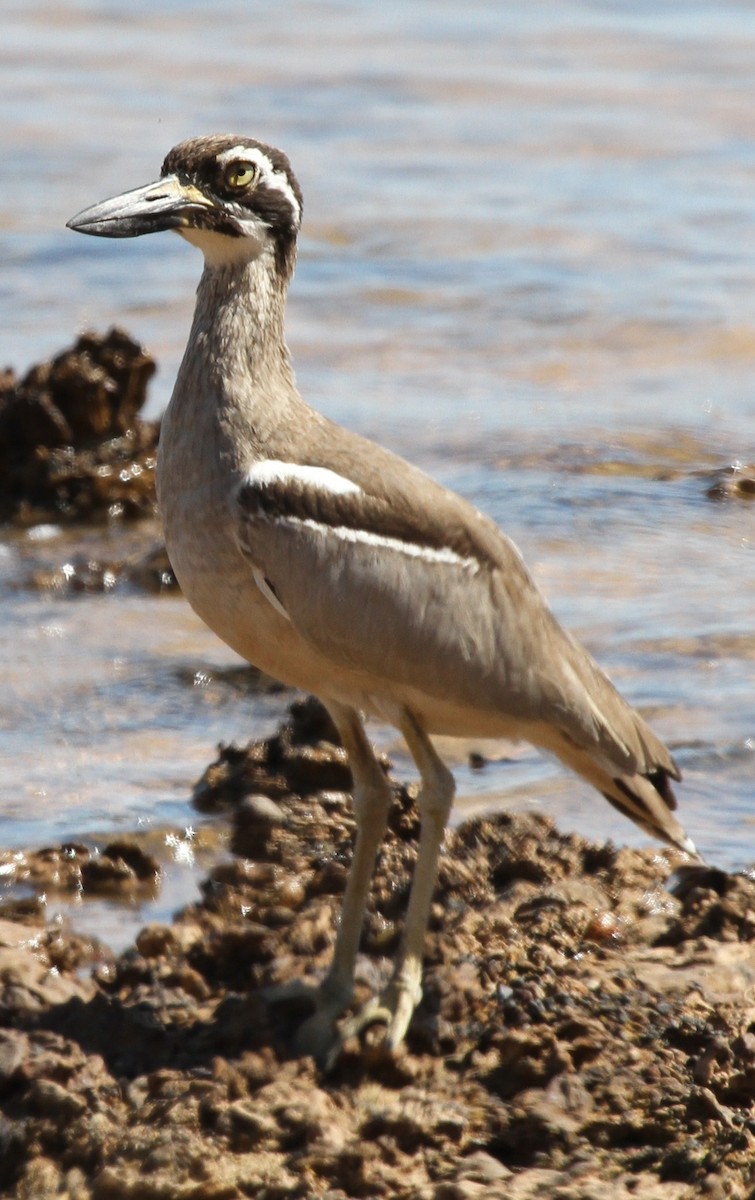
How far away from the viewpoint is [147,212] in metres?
5.66

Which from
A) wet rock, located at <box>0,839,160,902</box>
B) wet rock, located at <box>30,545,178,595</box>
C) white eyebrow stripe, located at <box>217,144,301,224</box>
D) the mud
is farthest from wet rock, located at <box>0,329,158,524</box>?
the mud

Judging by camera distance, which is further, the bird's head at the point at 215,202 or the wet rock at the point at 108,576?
the wet rock at the point at 108,576

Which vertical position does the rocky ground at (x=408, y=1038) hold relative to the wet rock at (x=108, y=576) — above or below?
below

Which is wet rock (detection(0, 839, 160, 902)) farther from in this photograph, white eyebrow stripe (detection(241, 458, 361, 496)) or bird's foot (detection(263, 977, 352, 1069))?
white eyebrow stripe (detection(241, 458, 361, 496))

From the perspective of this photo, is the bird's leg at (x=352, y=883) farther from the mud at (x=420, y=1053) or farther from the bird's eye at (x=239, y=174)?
the bird's eye at (x=239, y=174)

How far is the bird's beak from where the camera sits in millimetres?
5672

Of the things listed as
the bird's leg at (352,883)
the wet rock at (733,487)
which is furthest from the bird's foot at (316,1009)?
the wet rock at (733,487)

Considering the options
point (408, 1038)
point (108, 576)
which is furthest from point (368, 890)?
point (108, 576)

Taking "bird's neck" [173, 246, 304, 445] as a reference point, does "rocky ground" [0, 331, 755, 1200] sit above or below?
below

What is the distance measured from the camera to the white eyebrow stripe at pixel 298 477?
17.5ft

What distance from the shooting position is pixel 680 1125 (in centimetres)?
473

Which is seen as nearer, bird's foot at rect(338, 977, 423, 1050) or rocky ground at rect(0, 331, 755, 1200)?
rocky ground at rect(0, 331, 755, 1200)

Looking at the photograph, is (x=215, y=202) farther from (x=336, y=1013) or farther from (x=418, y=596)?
(x=336, y=1013)

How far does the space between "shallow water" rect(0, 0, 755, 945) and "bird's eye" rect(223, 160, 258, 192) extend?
2237mm
